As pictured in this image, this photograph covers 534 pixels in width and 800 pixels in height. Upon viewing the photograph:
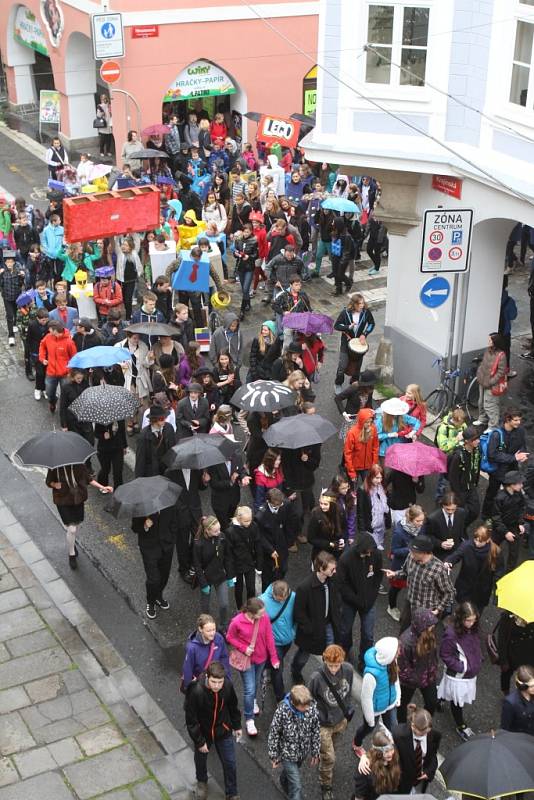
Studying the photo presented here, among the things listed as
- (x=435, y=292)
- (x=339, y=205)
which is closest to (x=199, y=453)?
(x=435, y=292)

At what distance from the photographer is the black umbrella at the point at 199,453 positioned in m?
10.9

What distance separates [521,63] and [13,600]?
8672mm

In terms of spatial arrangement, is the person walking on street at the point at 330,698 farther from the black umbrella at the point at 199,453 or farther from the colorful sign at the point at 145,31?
the colorful sign at the point at 145,31

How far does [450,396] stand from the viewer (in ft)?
49.6

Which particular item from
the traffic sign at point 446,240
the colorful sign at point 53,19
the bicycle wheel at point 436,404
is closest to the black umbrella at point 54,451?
the traffic sign at point 446,240

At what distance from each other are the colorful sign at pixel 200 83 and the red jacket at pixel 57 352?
14812 mm

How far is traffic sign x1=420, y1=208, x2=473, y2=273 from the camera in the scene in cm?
1337

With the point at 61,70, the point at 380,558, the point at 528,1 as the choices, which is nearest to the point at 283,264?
the point at 528,1

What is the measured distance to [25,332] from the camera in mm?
16516

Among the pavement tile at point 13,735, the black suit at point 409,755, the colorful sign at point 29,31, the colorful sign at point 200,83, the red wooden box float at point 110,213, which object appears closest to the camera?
the black suit at point 409,755

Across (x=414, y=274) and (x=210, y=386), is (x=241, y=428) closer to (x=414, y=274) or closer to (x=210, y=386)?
(x=210, y=386)

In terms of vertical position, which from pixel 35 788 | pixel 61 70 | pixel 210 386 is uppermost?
pixel 61 70

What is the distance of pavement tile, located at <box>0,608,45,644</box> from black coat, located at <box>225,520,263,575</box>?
89.9 inches

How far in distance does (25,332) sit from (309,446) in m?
6.61
